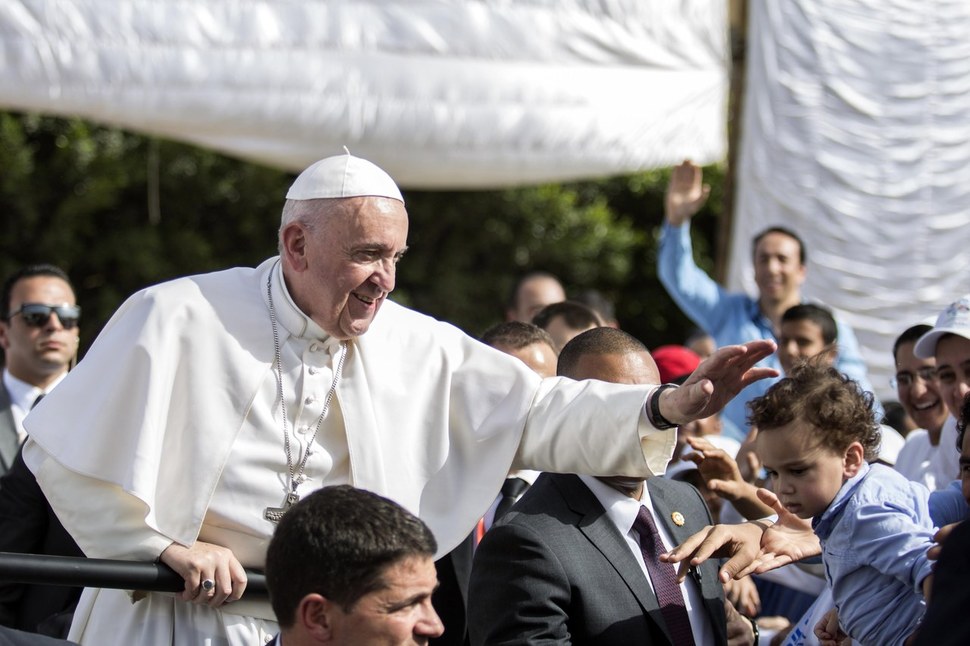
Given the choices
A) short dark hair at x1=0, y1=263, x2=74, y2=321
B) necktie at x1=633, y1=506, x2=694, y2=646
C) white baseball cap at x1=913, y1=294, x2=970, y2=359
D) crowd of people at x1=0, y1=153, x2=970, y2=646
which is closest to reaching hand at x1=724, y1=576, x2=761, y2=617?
crowd of people at x1=0, y1=153, x2=970, y2=646

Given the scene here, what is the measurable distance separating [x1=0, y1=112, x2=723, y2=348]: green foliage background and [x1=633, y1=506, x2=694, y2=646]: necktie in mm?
5250

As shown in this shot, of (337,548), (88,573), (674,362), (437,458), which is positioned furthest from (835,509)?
(674,362)

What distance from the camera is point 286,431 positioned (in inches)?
146

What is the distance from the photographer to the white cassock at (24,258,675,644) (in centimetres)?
352

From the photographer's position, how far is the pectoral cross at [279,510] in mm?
3592

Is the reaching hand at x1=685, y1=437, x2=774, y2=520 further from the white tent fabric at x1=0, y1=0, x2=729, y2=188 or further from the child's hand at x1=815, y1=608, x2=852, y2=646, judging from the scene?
the white tent fabric at x1=0, y1=0, x2=729, y2=188

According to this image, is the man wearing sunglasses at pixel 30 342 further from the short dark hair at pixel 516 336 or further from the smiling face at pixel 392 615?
the smiling face at pixel 392 615

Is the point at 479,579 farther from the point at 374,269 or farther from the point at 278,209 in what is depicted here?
the point at 278,209

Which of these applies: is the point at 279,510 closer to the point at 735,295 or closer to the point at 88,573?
the point at 88,573

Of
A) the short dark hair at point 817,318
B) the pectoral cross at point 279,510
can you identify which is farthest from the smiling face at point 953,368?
the pectoral cross at point 279,510

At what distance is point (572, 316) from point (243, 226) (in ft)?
14.8

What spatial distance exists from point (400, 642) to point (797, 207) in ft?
20.3

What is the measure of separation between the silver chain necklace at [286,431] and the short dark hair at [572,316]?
1.82 m

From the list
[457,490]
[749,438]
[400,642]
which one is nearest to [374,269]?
[457,490]
